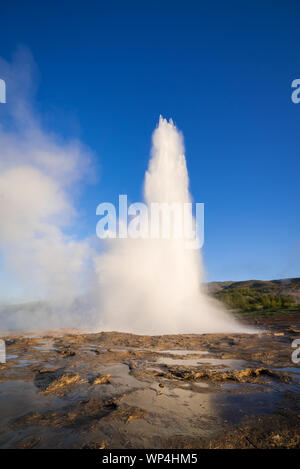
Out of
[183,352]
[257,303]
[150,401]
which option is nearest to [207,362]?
[183,352]

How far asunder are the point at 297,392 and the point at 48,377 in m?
5.56

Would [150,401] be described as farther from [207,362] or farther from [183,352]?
[183,352]

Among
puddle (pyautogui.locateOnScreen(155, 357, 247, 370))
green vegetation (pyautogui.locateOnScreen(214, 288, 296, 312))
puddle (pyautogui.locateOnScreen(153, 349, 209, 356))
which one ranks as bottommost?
green vegetation (pyautogui.locateOnScreen(214, 288, 296, 312))

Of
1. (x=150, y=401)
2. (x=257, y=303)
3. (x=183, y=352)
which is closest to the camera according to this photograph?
(x=150, y=401)

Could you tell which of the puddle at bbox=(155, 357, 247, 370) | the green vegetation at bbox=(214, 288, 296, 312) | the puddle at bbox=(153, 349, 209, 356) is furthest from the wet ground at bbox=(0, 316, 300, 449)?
the green vegetation at bbox=(214, 288, 296, 312)

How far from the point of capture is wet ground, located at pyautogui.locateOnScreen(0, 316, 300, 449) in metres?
3.06

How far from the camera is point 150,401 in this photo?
436 cm

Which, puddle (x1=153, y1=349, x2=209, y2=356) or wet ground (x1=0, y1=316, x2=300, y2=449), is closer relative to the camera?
wet ground (x1=0, y1=316, x2=300, y2=449)

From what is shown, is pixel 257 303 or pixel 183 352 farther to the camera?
pixel 257 303

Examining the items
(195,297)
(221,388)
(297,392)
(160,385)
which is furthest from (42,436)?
(195,297)

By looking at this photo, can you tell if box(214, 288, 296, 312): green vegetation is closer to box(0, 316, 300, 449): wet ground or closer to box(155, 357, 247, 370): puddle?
box(0, 316, 300, 449): wet ground

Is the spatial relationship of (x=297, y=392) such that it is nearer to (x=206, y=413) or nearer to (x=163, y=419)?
(x=206, y=413)
